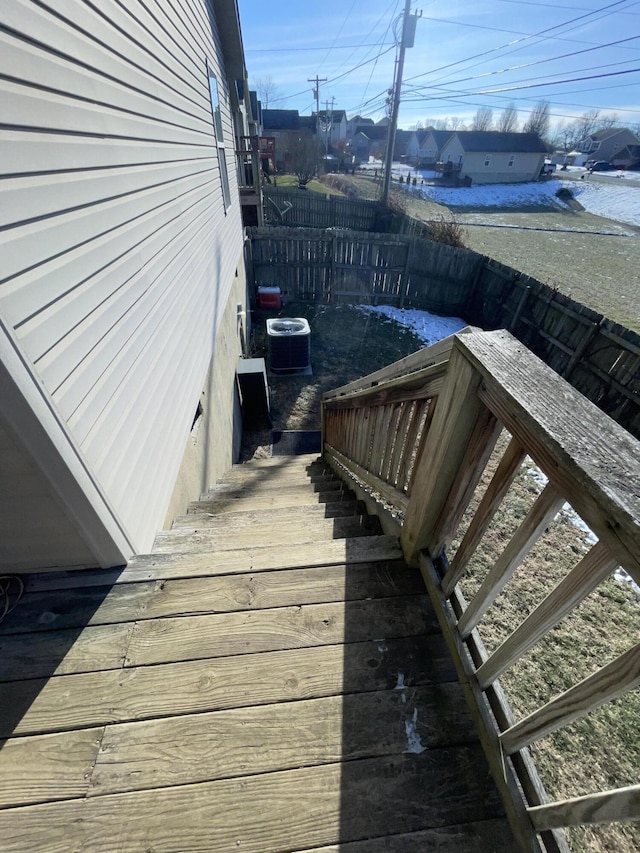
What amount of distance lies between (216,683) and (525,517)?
3.77 feet

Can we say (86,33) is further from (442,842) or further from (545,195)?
(545,195)

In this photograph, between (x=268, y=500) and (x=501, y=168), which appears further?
(x=501, y=168)

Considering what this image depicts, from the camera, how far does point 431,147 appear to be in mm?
46500

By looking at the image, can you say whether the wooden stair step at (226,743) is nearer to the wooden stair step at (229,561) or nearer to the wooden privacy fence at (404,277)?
the wooden stair step at (229,561)

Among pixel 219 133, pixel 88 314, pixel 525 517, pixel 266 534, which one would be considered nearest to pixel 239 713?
pixel 266 534

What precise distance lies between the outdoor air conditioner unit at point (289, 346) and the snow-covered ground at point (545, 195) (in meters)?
21.9

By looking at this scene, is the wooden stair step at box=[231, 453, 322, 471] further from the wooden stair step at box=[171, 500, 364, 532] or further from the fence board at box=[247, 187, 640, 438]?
the fence board at box=[247, 187, 640, 438]

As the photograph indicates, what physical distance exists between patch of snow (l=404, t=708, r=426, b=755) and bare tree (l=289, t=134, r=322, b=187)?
94.8 feet

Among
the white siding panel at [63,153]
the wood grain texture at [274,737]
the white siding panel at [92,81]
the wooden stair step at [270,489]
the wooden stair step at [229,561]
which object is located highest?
the white siding panel at [92,81]

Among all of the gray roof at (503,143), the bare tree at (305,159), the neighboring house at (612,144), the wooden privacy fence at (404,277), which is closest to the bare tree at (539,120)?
the neighboring house at (612,144)

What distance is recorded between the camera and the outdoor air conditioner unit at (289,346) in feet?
23.0

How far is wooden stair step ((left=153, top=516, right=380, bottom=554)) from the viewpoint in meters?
1.84

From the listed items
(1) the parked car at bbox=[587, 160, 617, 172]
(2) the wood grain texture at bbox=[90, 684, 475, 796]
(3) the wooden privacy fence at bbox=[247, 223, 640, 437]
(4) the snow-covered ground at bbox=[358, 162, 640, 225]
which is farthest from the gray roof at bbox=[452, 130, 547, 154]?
(2) the wood grain texture at bbox=[90, 684, 475, 796]

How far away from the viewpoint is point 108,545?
5.14 ft
